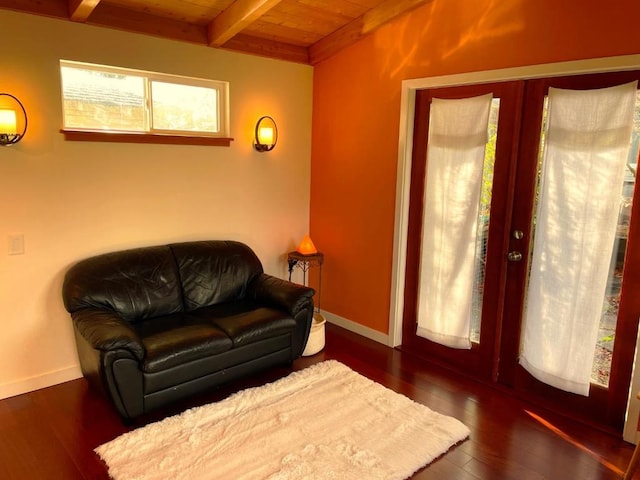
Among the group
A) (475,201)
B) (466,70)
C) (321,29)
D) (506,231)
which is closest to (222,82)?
(321,29)

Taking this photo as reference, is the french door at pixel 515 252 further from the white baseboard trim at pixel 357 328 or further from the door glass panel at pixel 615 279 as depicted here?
the white baseboard trim at pixel 357 328

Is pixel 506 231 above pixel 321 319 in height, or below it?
above

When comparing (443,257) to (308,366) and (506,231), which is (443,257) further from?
(308,366)

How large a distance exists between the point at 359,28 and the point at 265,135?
1.14 metres

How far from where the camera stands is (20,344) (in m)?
3.03

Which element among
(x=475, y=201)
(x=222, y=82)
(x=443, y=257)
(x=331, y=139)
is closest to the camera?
(x=475, y=201)

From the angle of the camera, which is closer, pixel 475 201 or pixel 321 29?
pixel 475 201

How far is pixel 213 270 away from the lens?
3.61m

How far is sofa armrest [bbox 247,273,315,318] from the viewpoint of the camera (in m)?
3.39

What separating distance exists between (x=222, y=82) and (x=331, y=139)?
1.05 metres

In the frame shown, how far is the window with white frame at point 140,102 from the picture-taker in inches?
124

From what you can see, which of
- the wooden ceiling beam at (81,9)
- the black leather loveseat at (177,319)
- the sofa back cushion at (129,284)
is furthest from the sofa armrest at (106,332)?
the wooden ceiling beam at (81,9)

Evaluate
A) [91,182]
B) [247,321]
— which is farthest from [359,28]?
[247,321]

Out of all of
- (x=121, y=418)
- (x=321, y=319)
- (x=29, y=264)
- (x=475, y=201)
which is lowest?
(x=121, y=418)
